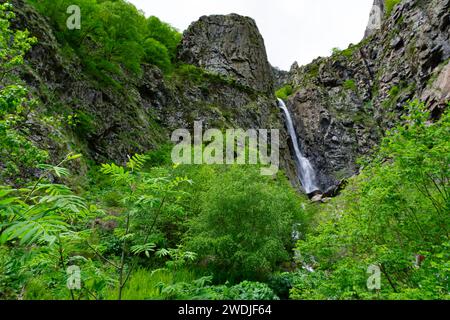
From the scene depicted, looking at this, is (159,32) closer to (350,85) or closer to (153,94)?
(153,94)

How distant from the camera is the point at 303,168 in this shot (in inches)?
2062

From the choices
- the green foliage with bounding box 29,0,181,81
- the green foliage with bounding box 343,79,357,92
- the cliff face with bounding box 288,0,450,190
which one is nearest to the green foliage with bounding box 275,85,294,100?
the cliff face with bounding box 288,0,450,190

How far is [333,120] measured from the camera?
58.7 metres

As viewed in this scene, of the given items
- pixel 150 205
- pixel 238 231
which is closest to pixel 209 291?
pixel 150 205

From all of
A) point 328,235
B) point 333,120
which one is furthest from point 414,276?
point 333,120

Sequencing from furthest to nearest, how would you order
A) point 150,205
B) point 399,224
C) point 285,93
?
point 285,93, point 399,224, point 150,205

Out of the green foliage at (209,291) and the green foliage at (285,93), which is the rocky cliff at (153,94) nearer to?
the green foliage at (209,291)

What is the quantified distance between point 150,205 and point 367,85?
220 feet

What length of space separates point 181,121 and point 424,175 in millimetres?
30676

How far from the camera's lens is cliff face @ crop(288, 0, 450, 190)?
128 feet

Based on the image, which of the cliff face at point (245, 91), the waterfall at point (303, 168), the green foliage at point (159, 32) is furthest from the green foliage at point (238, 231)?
the waterfall at point (303, 168)

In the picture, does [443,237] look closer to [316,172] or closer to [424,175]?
[424,175]

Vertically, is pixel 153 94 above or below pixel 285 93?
below

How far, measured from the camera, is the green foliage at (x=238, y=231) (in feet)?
38.1
